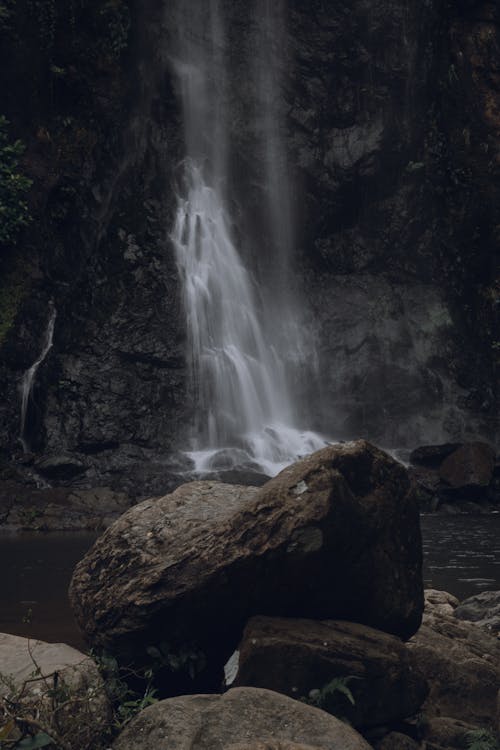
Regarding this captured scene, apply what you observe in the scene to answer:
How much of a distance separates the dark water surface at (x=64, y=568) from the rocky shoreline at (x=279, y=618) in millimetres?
1667

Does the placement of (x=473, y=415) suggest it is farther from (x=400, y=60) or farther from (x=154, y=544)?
(x=154, y=544)

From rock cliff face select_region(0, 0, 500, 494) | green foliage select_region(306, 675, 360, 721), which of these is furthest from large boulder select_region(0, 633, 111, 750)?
rock cliff face select_region(0, 0, 500, 494)

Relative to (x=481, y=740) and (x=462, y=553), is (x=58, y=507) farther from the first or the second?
(x=481, y=740)

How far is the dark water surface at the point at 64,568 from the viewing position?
8.28 metres

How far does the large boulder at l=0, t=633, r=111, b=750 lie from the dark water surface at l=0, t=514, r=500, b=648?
175 centimetres

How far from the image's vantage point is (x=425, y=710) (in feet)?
18.7

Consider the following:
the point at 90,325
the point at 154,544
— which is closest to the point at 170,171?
the point at 90,325

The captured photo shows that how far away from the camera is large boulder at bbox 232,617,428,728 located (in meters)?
5.06

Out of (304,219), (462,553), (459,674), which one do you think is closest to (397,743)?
(459,674)

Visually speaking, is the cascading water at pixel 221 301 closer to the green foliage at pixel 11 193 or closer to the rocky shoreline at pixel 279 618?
the green foliage at pixel 11 193

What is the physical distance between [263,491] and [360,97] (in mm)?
28188

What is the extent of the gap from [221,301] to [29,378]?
7893 millimetres

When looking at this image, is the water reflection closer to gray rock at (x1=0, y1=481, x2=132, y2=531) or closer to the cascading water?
the cascading water

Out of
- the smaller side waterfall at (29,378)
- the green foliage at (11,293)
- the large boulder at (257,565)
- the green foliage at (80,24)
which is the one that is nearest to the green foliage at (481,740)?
the large boulder at (257,565)
